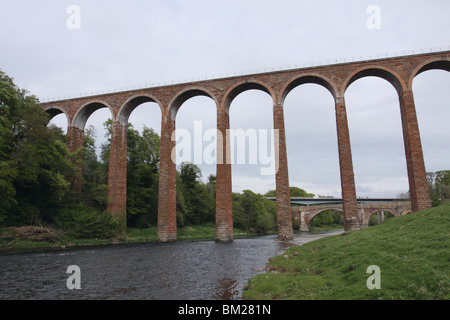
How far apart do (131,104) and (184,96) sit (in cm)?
679

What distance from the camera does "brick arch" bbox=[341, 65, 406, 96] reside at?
28.2m

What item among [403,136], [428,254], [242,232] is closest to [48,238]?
[428,254]

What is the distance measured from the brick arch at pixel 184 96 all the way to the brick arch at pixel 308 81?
25.2 ft

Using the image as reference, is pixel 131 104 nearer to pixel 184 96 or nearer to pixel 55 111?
pixel 184 96

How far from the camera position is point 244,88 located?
32.7 m

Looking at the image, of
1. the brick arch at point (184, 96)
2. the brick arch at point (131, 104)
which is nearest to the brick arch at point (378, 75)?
the brick arch at point (184, 96)

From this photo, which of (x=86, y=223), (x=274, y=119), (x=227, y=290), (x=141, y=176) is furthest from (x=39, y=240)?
(x=274, y=119)

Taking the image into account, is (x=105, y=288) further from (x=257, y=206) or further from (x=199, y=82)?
(x=257, y=206)

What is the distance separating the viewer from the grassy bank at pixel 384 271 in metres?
5.87

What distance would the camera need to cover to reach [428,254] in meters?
7.24

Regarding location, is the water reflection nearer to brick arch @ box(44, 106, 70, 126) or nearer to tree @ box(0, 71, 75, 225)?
tree @ box(0, 71, 75, 225)

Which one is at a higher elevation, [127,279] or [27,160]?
[27,160]

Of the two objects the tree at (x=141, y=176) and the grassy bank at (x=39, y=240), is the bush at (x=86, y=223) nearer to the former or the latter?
the grassy bank at (x=39, y=240)
